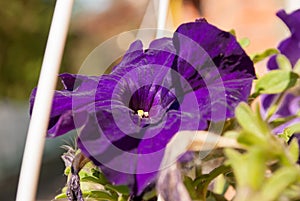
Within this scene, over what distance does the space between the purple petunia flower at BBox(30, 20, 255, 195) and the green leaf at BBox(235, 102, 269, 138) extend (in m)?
0.04

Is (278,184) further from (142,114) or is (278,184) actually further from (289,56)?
(289,56)

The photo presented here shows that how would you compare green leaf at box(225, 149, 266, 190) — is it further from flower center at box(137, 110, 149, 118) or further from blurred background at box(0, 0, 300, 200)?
blurred background at box(0, 0, 300, 200)

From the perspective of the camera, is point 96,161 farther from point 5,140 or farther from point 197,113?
point 5,140

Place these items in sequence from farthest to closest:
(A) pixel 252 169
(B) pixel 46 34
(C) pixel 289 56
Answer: (B) pixel 46 34 < (C) pixel 289 56 < (A) pixel 252 169

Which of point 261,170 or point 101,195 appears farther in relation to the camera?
point 101,195

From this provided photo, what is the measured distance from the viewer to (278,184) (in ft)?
0.88

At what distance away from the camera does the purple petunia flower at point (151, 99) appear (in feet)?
1.09

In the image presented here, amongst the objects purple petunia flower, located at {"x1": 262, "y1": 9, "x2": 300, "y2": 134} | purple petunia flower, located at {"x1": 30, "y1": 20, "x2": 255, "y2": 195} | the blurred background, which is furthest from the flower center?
the blurred background

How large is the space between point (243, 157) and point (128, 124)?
0.11 metres

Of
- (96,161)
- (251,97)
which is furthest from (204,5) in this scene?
(96,161)

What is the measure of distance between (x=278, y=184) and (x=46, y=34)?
269cm

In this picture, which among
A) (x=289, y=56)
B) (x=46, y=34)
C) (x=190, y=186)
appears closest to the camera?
(x=190, y=186)

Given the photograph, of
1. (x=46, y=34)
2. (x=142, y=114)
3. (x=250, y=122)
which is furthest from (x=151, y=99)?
(x=46, y=34)

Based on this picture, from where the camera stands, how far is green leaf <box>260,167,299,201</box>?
0.87ft
